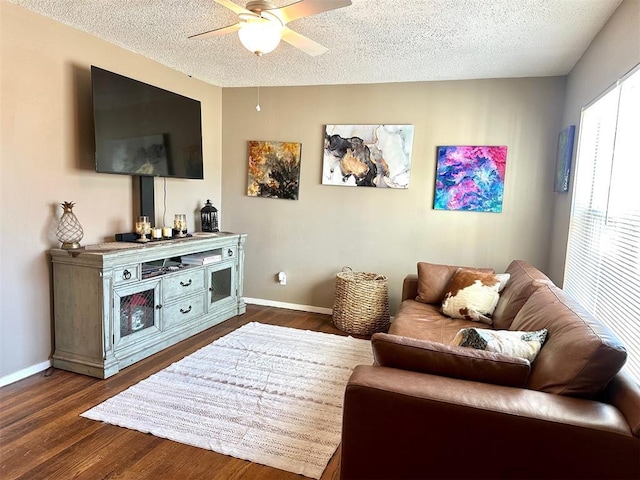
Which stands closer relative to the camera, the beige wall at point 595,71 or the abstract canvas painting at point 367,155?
the beige wall at point 595,71

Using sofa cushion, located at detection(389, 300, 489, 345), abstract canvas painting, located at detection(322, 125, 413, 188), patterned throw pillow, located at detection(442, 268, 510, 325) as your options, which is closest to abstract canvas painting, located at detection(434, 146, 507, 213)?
abstract canvas painting, located at detection(322, 125, 413, 188)

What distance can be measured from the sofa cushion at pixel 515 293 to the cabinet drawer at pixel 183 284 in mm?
2471

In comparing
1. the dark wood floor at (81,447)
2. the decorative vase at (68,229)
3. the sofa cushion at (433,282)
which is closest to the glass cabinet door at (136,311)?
the dark wood floor at (81,447)

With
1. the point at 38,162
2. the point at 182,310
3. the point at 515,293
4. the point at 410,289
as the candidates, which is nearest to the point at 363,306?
the point at 410,289

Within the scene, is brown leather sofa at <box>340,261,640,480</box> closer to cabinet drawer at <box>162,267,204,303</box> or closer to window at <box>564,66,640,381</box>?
window at <box>564,66,640,381</box>

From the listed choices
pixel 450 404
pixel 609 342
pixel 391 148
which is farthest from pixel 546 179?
pixel 450 404

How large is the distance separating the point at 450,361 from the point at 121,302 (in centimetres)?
235

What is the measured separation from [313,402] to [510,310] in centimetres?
137

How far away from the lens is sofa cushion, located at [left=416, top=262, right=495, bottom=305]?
3.40m

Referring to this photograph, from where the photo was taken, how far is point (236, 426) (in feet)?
7.52

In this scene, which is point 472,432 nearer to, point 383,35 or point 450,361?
point 450,361

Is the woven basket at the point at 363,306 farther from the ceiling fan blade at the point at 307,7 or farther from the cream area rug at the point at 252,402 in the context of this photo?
the ceiling fan blade at the point at 307,7

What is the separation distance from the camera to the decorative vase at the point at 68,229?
9.42 ft

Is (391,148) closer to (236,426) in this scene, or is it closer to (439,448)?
(236,426)
